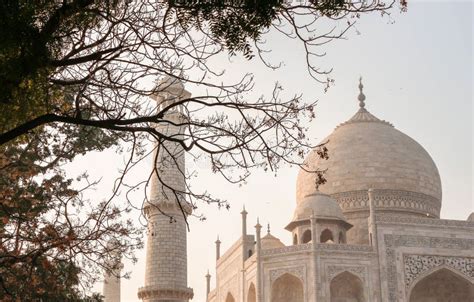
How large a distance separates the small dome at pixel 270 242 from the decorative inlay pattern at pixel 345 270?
4.20 meters

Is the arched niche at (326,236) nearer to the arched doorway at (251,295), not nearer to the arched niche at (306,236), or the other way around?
the arched niche at (306,236)

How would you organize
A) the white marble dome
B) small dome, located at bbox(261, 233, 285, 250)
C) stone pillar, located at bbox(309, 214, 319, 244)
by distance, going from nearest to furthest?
stone pillar, located at bbox(309, 214, 319, 244) → small dome, located at bbox(261, 233, 285, 250) → the white marble dome

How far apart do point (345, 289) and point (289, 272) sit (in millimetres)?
2061

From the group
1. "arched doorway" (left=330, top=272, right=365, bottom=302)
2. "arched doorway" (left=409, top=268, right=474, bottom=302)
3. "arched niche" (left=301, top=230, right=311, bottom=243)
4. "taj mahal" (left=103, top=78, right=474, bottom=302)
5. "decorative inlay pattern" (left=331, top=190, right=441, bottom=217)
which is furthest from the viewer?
"decorative inlay pattern" (left=331, top=190, right=441, bottom=217)

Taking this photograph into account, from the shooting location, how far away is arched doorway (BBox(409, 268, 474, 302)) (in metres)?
24.2

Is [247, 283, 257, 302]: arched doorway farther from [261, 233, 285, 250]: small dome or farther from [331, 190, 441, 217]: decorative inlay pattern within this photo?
[331, 190, 441, 217]: decorative inlay pattern

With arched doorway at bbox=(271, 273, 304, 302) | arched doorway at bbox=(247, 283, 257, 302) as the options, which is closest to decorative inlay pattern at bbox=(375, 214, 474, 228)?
arched doorway at bbox=(271, 273, 304, 302)

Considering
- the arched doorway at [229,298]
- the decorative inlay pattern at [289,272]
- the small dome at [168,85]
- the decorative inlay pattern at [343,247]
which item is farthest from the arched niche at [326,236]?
the small dome at [168,85]

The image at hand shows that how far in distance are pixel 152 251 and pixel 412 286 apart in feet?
28.2

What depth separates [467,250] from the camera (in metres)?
23.8

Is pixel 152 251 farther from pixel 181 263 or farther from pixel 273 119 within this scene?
pixel 273 119

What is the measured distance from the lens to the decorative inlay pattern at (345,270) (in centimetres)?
2269

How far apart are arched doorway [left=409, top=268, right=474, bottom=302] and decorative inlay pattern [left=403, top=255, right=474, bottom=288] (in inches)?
25.5

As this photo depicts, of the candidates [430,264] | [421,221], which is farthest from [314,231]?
[430,264]
